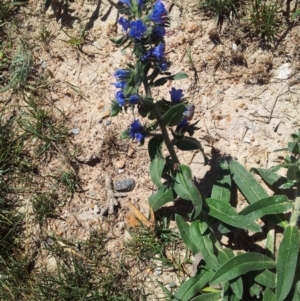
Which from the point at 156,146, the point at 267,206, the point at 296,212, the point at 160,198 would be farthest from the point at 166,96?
the point at 296,212

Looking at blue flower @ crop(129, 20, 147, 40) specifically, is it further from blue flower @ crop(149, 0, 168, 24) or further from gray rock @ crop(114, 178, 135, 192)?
gray rock @ crop(114, 178, 135, 192)

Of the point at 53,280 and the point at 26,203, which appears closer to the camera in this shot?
the point at 53,280

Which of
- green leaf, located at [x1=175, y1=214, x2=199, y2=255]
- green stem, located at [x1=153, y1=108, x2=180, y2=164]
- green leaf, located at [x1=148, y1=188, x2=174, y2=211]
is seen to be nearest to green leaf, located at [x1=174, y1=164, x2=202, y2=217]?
green stem, located at [x1=153, y1=108, x2=180, y2=164]

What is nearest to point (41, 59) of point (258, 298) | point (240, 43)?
point (240, 43)

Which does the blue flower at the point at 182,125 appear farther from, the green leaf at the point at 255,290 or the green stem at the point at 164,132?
the green leaf at the point at 255,290

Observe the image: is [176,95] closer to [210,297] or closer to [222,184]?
[222,184]

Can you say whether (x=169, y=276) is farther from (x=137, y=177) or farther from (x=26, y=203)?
(x=26, y=203)
